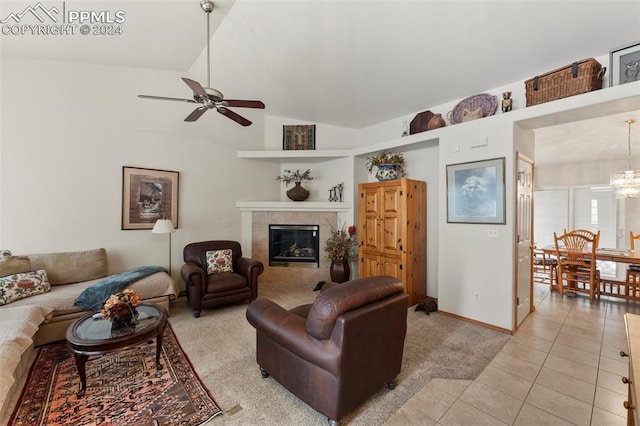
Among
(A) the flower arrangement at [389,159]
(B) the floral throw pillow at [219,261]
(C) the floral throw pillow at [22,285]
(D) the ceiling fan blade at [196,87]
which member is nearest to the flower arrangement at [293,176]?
(A) the flower arrangement at [389,159]

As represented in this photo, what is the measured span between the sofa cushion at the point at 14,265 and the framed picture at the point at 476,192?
16.8 feet

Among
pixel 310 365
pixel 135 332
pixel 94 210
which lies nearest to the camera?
pixel 310 365

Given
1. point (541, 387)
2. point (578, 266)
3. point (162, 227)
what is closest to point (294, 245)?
point (162, 227)

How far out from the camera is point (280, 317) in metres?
1.98

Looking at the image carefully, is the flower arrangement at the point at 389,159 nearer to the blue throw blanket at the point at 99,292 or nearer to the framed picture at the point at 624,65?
the framed picture at the point at 624,65

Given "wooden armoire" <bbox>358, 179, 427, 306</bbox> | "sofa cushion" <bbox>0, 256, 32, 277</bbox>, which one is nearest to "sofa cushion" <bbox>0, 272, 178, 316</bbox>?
"sofa cushion" <bbox>0, 256, 32, 277</bbox>

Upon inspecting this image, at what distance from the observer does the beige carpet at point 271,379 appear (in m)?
1.85

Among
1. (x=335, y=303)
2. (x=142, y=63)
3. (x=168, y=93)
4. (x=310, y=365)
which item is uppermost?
(x=142, y=63)

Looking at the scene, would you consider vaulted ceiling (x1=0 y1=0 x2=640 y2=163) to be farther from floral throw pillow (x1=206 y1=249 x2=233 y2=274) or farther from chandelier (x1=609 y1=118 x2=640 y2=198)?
floral throw pillow (x1=206 y1=249 x2=233 y2=274)

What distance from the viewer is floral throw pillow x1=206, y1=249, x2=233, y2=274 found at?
403 cm

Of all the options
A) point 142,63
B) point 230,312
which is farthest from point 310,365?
point 142,63

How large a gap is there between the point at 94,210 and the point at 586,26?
5.81m

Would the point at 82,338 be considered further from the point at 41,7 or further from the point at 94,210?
the point at 41,7

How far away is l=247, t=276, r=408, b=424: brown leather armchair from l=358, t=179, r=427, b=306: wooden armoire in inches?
73.0
